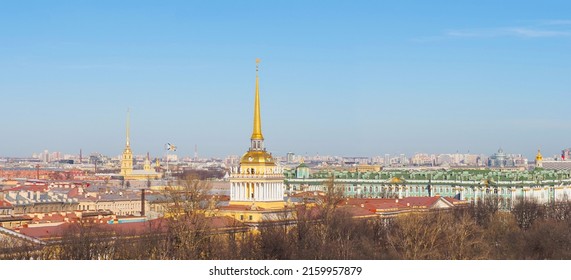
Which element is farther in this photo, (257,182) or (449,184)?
(449,184)

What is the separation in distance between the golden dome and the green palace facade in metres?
19.5

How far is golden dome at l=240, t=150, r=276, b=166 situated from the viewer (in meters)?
44.8

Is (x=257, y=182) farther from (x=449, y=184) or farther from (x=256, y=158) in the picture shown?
(x=449, y=184)

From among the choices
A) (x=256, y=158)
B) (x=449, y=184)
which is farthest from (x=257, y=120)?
(x=449, y=184)

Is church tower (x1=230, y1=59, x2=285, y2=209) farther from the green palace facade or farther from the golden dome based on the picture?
the green palace facade

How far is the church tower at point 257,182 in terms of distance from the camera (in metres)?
44.5

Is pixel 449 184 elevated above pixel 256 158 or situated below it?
below

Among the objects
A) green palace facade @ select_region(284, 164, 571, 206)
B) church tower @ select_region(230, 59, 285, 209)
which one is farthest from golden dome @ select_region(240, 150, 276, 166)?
green palace facade @ select_region(284, 164, 571, 206)

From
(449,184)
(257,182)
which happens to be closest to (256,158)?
(257,182)

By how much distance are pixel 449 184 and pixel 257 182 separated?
27724mm

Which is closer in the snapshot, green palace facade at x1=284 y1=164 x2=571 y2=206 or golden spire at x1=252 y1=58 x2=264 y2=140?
golden spire at x1=252 y1=58 x2=264 y2=140

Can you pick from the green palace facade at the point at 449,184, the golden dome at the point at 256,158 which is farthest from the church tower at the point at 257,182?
the green palace facade at the point at 449,184

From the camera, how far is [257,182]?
44.6 meters
